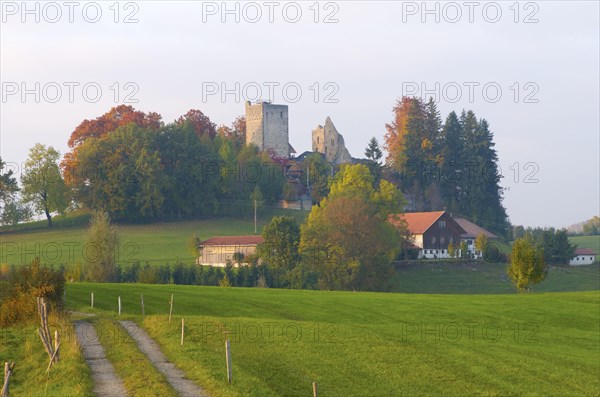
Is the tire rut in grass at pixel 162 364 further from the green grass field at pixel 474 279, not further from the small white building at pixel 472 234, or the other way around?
the small white building at pixel 472 234

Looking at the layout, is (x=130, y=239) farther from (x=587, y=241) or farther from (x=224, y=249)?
(x=587, y=241)

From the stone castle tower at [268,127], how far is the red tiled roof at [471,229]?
50.6 m

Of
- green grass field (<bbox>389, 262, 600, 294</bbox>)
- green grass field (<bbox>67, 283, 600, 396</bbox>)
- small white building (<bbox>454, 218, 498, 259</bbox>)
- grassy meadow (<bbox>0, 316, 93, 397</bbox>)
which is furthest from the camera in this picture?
small white building (<bbox>454, 218, 498, 259</bbox>)

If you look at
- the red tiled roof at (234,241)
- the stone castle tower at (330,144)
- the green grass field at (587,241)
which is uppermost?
the stone castle tower at (330,144)

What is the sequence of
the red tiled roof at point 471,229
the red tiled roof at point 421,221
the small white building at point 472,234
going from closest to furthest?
1. the small white building at point 472,234
2. the red tiled roof at point 421,221
3. the red tiled roof at point 471,229

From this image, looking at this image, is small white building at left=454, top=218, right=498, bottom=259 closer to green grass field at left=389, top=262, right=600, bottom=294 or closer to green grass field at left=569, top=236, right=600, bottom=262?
green grass field at left=389, top=262, right=600, bottom=294

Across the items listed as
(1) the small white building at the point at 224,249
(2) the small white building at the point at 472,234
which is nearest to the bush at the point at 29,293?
(1) the small white building at the point at 224,249

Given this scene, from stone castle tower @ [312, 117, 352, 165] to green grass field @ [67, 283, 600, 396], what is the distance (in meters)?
114

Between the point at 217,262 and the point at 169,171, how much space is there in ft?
82.8

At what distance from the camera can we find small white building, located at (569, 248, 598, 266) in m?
112

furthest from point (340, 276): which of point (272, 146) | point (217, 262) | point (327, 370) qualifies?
point (272, 146)

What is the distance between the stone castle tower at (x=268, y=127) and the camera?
17125cm

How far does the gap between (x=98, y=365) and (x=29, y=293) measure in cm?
1100

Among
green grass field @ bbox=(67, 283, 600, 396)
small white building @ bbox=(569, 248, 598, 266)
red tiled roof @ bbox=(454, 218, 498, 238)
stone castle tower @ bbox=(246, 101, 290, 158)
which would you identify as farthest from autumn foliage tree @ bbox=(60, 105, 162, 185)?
green grass field @ bbox=(67, 283, 600, 396)
